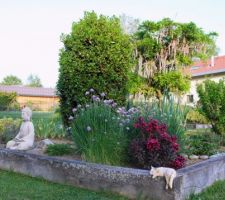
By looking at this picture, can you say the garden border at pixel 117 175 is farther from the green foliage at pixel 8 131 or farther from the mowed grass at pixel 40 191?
the green foliage at pixel 8 131

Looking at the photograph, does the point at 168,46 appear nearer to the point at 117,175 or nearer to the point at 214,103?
the point at 214,103

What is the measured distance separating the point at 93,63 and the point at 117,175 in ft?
13.8

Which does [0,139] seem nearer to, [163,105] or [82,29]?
[82,29]

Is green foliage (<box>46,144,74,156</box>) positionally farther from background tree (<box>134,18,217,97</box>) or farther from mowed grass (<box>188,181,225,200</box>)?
background tree (<box>134,18,217,97</box>)

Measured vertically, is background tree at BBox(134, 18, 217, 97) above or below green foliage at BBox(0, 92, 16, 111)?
above

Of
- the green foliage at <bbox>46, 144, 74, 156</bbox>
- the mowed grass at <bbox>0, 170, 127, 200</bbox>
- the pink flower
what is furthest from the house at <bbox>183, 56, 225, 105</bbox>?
the mowed grass at <bbox>0, 170, 127, 200</bbox>

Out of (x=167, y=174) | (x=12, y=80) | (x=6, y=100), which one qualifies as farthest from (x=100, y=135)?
(x=12, y=80)

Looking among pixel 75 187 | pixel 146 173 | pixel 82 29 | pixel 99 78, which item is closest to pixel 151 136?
pixel 146 173

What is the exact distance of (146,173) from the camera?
530cm

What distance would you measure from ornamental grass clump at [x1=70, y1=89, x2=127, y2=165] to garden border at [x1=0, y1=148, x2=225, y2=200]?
0.42 metres

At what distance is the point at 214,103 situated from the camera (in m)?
11.7

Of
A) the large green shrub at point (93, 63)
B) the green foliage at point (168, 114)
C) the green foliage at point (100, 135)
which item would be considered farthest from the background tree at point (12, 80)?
the green foliage at point (100, 135)

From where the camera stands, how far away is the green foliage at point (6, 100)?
40.4 m

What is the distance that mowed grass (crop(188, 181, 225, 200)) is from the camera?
17.8 ft
